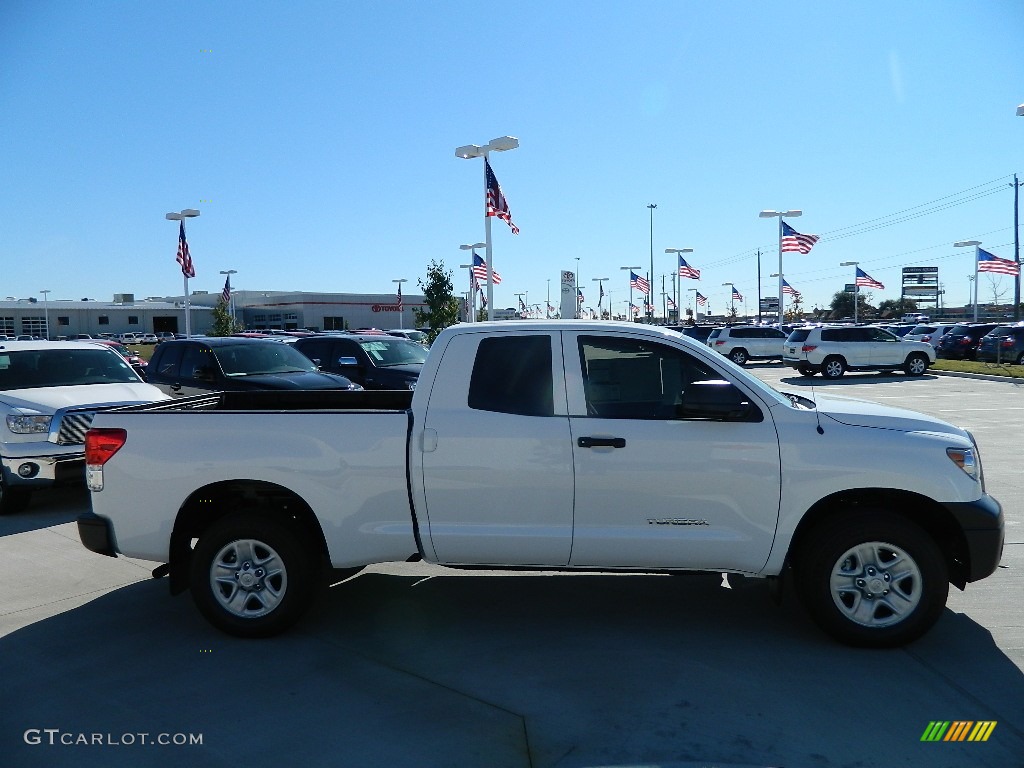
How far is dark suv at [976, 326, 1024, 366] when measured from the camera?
2966cm

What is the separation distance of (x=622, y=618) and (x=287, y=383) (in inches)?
287

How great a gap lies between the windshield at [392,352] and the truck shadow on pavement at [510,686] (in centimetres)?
969

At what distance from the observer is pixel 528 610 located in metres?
5.37

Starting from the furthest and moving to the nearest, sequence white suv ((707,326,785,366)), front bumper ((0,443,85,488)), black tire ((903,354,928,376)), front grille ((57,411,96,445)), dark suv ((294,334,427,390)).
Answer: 1. white suv ((707,326,785,366))
2. black tire ((903,354,928,376))
3. dark suv ((294,334,427,390))
4. front grille ((57,411,96,445))
5. front bumper ((0,443,85,488))

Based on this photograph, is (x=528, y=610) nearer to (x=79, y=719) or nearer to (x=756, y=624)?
(x=756, y=624)

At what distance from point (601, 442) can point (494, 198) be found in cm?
1887

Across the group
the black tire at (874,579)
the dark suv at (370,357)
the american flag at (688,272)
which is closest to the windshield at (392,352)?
the dark suv at (370,357)

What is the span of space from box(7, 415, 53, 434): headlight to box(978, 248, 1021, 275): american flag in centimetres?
4172

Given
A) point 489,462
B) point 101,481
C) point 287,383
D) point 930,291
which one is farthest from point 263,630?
point 930,291

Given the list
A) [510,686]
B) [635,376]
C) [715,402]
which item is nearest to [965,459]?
[715,402]

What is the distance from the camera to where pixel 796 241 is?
35.8 metres

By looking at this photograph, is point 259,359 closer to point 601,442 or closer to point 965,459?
point 601,442

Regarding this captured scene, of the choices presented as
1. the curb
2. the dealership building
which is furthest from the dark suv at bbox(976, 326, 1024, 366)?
the dealership building

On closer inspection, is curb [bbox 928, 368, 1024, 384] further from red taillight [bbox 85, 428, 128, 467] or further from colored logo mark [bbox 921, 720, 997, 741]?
red taillight [bbox 85, 428, 128, 467]
